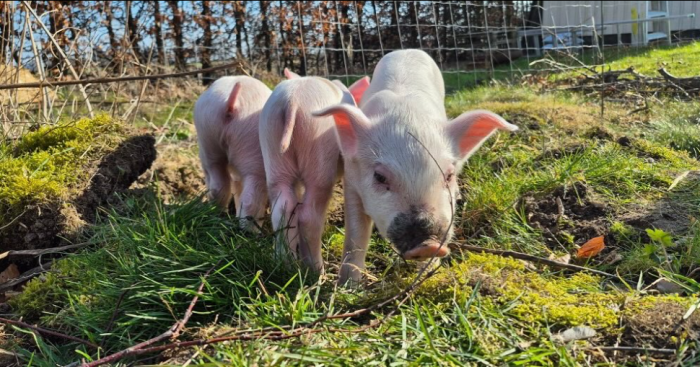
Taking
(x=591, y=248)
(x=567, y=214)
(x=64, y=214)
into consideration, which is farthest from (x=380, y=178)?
(x=64, y=214)

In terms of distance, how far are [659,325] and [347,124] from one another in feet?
5.11

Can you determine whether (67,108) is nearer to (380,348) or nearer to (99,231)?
(99,231)

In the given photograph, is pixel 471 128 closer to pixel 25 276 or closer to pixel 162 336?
pixel 162 336

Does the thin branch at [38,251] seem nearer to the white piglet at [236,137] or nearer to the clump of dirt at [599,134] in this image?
the white piglet at [236,137]

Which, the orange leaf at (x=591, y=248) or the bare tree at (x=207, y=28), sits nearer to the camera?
the orange leaf at (x=591, y=248)

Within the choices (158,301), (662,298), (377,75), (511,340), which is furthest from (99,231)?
(662,298)

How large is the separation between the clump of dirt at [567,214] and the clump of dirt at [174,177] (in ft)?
7.82

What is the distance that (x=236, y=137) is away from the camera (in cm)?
371

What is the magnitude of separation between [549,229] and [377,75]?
1444 millimetres

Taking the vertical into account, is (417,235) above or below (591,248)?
above

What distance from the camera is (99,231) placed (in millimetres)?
3445

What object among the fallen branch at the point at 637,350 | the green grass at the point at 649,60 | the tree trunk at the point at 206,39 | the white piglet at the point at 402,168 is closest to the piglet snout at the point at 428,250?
the white piglet at the point at 402,168

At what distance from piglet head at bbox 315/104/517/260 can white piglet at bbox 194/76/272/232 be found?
76 cm

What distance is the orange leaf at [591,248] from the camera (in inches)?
123
